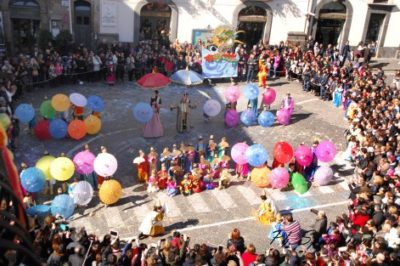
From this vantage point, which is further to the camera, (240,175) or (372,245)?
(240,175)

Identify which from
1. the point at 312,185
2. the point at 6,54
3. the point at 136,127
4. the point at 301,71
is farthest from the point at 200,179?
the point at 6,54

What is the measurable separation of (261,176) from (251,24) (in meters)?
17.5

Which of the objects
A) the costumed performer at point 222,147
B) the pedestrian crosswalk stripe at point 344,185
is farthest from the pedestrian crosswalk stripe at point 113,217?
the pedestrian crosswalk stripe at point 344,185

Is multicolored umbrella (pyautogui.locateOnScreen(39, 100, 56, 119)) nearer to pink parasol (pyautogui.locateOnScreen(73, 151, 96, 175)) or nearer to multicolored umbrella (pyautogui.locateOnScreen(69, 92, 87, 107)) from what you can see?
multicolored umbrella (pyautogui.locateOnScreen(69, 92, 87, 107))

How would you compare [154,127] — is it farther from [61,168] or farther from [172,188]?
[61,168]

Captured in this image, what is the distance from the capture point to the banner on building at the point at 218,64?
24.5 meters

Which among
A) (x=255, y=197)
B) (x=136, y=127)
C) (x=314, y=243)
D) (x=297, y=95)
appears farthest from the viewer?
(x=297, y=95)

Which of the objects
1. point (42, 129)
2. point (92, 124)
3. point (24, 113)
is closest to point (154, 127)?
point (92, 124)

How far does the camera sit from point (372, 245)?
971cm

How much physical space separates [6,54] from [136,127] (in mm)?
10735

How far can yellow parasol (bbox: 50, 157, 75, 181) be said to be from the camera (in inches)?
494

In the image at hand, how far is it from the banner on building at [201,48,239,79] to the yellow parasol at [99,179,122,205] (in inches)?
499

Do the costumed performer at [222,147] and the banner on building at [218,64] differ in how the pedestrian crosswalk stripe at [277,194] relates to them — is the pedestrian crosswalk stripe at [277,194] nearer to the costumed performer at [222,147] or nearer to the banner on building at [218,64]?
the costumed performer at [222,147]

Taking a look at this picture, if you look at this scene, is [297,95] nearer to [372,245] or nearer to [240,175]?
[240,175]
